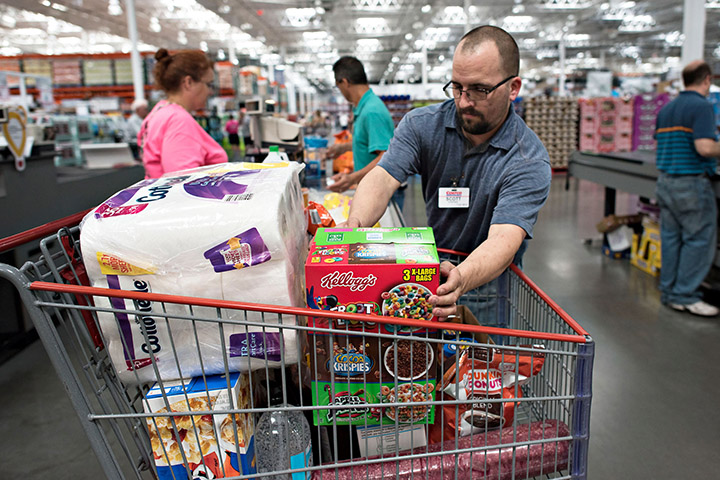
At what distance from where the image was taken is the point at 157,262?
111 centimetres

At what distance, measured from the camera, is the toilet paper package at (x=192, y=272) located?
110 cm

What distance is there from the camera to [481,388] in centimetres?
120

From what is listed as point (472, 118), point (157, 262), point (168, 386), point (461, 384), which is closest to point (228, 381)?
point (168, 386)

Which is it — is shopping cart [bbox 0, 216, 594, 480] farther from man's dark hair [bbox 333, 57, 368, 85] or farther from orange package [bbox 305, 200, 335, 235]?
man's dark hair [bbox 333, 57, 368, 85]

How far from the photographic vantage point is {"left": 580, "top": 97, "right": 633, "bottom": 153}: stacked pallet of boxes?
554 inches

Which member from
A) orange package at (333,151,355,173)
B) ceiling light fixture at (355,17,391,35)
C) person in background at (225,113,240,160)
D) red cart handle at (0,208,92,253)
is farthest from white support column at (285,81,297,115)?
red cart handle at (0,208,92,253)

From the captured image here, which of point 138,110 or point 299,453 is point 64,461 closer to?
point 299,453

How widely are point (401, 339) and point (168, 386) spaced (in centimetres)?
53

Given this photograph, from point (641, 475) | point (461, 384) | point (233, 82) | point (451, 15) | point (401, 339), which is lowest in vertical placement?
point (641, 475)

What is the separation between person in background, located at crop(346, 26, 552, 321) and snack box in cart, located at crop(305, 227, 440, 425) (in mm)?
153

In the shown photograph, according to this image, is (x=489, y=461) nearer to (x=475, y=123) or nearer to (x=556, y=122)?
(x=475, y=123)

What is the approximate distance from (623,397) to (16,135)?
4.29 meters

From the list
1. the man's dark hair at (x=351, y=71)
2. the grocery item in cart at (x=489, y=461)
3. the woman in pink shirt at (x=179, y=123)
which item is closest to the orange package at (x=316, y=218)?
the grocery item in cart at (x=489, y=461)

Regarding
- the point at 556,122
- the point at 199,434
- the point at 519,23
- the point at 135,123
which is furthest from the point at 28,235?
the point at 519,23
